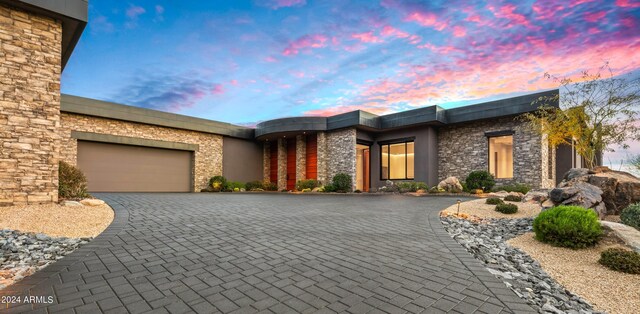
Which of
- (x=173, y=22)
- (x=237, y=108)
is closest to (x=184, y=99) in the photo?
(x=237, y=108)

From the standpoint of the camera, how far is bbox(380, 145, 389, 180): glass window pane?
60.3 feet

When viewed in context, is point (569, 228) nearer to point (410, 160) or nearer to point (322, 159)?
point (410, 160)

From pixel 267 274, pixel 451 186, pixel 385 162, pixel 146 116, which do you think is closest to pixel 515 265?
pixel 267 274

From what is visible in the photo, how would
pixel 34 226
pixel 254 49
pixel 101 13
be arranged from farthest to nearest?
pixel 254 49, pixel 101 13, pixel 34 226

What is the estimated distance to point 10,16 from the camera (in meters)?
6.64

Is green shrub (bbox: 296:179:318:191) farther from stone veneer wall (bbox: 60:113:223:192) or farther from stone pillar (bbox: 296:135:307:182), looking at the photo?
stone veneer wall (bbox: 60:113:223:192)

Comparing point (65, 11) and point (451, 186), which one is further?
point (451, 186)

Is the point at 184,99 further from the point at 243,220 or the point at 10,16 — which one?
the point at 243,220

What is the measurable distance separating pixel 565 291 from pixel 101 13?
1457cm

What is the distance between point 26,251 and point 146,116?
1381 cm

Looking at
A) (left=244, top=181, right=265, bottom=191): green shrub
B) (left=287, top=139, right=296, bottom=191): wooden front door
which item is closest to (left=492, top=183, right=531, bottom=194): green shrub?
(left=287, top=139, right=296, bottom=191): wooden front door

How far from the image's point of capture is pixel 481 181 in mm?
13500

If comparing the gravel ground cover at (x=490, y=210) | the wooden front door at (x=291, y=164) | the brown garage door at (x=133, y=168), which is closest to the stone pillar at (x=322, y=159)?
the wooden front door at (x=291, y=164)

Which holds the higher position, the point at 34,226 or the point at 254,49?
the point at 254,49
